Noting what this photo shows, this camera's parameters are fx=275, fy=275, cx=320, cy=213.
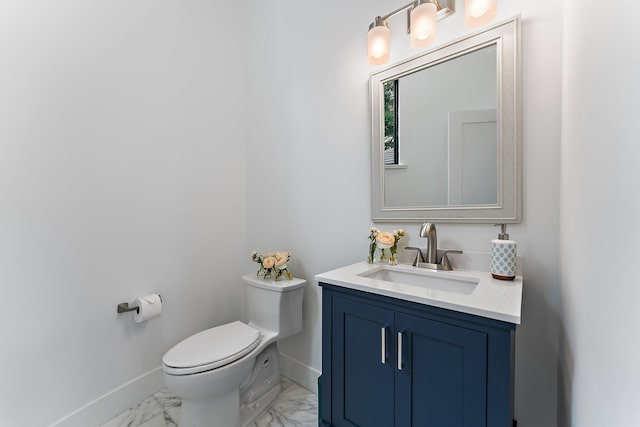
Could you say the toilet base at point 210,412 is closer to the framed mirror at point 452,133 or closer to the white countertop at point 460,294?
the white countertop at point 460,294

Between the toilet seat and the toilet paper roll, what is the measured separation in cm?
29

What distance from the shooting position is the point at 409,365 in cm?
92

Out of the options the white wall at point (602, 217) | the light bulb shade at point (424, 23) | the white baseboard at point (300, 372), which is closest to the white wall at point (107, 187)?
the white baseboard at point (300, 372)

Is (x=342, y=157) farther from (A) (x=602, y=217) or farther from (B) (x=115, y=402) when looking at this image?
(B) (x=115, y=402)

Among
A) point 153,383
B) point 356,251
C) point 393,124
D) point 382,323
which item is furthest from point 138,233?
point 393,124

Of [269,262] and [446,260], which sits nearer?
[446,260]

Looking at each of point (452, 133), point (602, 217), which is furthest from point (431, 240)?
point (602, 217)

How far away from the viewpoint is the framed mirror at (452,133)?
109 centimetres

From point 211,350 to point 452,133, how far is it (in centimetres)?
152

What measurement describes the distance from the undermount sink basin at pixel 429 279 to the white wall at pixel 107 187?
→ 4.03 feet

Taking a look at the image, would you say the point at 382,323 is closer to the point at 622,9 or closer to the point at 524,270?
the point at 524,270

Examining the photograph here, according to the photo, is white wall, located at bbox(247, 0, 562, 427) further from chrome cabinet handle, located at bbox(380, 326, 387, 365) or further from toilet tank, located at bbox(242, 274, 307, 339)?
chrome cabinet handle, located at bbox(380, 326, 387, 365)

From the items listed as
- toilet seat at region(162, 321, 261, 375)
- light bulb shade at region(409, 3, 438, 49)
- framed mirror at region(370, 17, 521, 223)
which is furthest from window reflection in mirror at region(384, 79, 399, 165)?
toilet seat at region(162, 321, 261, 375)

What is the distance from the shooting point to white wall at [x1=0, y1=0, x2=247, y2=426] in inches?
47.0
